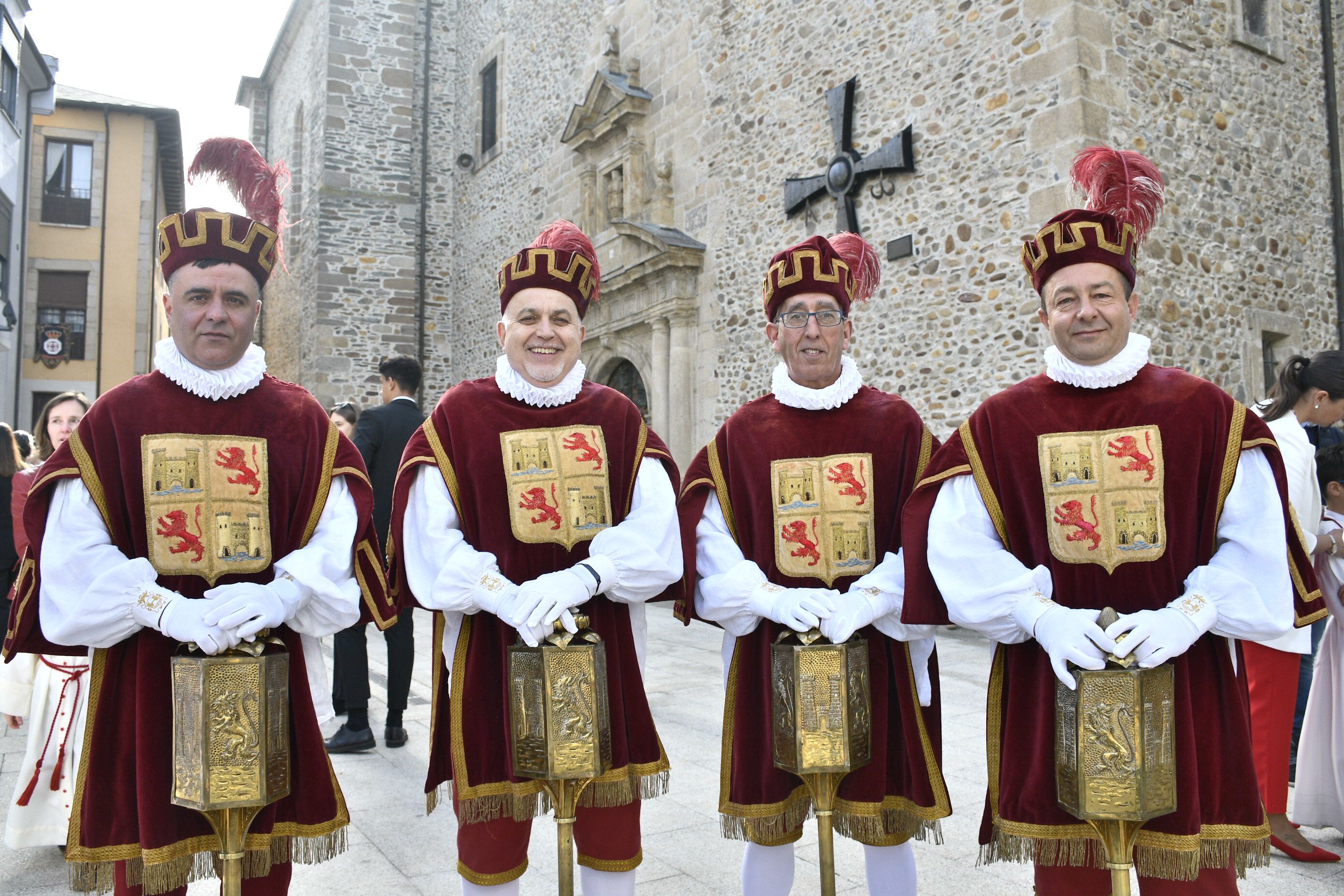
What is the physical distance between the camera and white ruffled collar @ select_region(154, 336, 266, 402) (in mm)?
2252

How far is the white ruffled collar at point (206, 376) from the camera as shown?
2252 millimetres

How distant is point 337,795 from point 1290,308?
866 centimetres

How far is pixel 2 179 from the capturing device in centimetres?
1530

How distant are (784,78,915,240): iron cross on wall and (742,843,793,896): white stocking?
266 inches

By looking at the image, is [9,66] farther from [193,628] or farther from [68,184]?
Answer: [193,628]

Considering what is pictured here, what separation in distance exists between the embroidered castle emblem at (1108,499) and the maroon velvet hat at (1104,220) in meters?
0.41

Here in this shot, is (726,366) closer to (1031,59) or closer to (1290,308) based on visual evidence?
(1031,59)

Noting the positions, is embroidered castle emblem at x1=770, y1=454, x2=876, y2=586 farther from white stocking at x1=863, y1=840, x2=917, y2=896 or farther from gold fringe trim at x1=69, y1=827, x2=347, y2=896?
gold fringe trim at x1=69, y1=827, x2=347, y2=896

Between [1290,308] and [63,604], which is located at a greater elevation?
[1290,308]

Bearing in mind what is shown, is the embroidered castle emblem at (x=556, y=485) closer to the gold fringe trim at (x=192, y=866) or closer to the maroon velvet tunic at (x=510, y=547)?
the maroon velvet tunic at (x=510, y=547)

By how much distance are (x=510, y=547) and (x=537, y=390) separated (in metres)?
0.44

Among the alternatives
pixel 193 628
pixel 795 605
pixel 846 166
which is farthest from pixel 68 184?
pixel 795 605

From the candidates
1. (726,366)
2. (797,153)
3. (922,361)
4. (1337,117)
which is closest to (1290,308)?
(1337,117)

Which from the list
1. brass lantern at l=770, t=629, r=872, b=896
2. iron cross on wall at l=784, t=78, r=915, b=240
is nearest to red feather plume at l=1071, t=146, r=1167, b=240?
brass lantern at l=770, t=629, r=872, b=896
